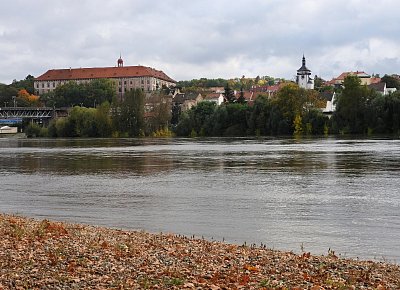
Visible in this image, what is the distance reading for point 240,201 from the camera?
92.8 feet

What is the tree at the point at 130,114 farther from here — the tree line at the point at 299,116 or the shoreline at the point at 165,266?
the shoreline at the point at 165,266

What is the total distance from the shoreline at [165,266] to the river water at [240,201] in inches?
108

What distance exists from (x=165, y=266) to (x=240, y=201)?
50.8 feet

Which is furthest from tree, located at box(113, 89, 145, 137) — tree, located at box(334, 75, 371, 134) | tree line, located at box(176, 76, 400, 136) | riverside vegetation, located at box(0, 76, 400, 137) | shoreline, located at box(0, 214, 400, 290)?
shoreline, located at box(0, 214, 400, 290)

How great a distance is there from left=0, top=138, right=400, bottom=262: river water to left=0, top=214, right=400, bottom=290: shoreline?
2.75 m

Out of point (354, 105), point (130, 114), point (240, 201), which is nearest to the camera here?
point (240, 201)

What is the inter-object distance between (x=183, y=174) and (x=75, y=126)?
438 feet

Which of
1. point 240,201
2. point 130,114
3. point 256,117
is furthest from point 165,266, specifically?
point 130,114

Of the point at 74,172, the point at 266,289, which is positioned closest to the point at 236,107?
the point at 74,172

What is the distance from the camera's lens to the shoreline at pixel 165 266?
11.5 metres

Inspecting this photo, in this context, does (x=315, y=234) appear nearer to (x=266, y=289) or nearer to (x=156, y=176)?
(x=266, y=289)

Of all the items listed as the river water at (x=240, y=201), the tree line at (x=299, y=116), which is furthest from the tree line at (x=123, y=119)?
the river water at (x=240, y=201)

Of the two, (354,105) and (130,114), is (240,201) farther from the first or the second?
(130,114)

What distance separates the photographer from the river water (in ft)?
63.6
